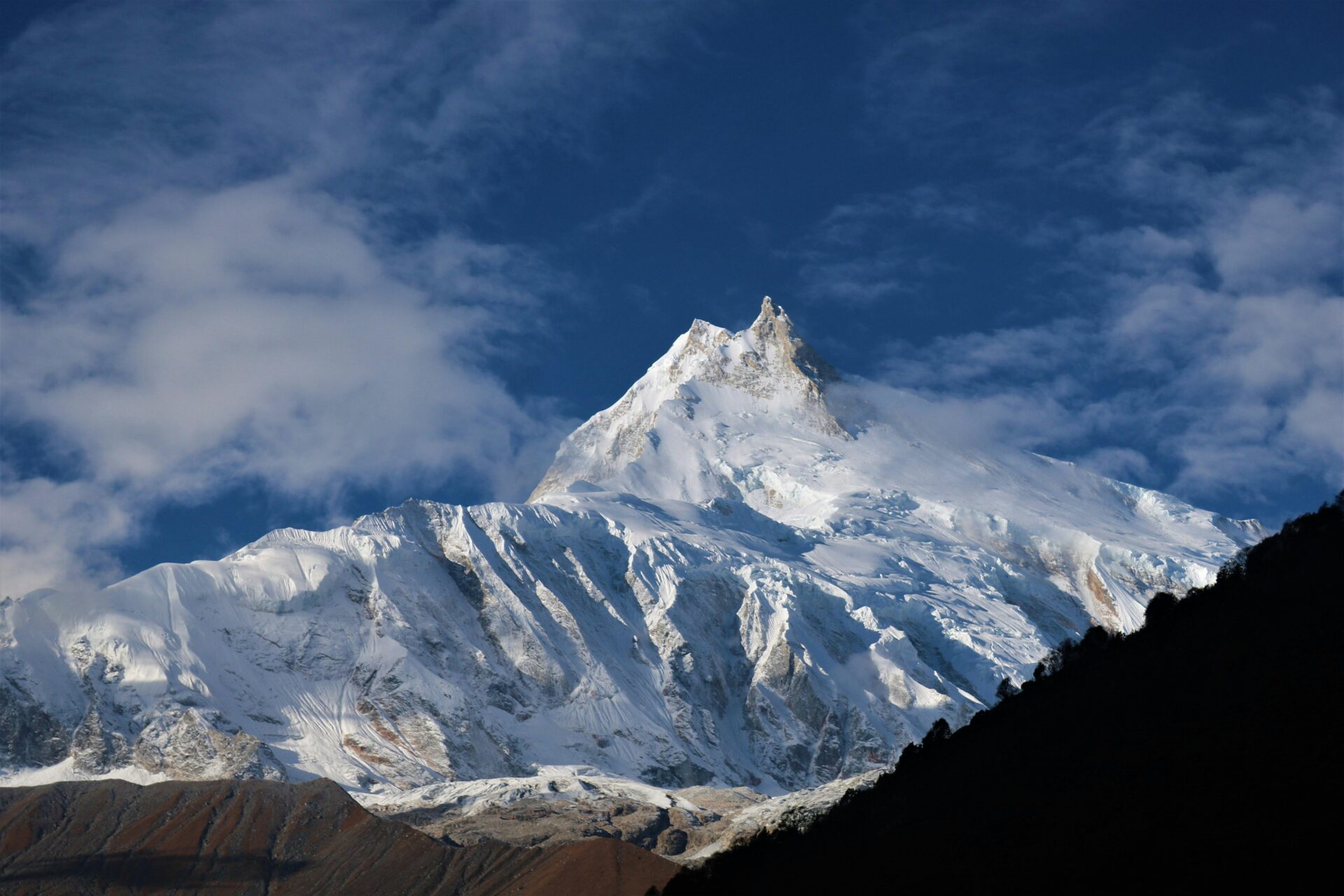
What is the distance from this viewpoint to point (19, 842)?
150000mm

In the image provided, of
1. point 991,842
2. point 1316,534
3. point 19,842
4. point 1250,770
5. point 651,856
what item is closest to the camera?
point 1250,770

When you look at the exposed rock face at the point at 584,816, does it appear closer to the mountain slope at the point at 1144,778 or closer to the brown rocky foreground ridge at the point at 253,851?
the brown rocky foreground ridge at the point at 253,851

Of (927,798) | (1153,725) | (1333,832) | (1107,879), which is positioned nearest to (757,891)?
(927,798)

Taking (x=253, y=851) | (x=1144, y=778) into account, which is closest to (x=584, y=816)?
(x=253, y=851)

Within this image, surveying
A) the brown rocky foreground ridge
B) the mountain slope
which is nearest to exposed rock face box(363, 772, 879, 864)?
the brown rocky foreground ridge

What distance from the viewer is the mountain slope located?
64.8 meters

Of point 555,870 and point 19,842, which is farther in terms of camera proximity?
point 19,842

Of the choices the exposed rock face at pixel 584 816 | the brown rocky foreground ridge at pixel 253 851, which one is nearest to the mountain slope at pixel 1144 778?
the brown rocky foreground ridge at pixel 253 851

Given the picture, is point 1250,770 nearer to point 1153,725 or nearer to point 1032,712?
point 1153,725

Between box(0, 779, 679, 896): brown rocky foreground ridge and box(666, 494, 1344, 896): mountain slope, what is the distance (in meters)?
22.3

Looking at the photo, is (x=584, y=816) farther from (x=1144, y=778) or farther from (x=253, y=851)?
(x=1144, y=778)

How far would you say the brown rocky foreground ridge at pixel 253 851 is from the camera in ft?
427

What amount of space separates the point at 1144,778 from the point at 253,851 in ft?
329

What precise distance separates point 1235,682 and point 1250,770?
15396mm
